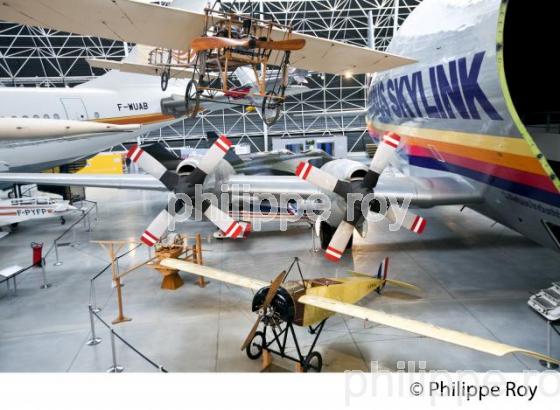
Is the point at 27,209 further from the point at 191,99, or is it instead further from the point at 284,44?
the point at 284,44

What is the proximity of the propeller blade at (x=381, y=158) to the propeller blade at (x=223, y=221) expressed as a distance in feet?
10.2

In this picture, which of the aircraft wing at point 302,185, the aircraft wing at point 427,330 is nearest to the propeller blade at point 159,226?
the aircraft wing at point 302,185

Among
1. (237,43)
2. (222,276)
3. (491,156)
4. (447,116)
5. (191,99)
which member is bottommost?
(222,276)

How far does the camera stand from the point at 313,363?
260 inches

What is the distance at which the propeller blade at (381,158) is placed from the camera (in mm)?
9305

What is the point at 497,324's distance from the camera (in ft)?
25.0

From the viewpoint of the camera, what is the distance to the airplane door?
18.2m

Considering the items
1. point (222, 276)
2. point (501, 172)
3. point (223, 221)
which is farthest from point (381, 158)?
point (222, 276)

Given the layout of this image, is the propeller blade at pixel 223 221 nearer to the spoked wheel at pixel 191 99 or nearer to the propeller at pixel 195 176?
the propeller at pixel 195 176

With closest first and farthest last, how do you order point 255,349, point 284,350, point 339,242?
point 284,350 → point 255,349 → point 339,242

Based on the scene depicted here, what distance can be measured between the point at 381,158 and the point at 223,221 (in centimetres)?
392
